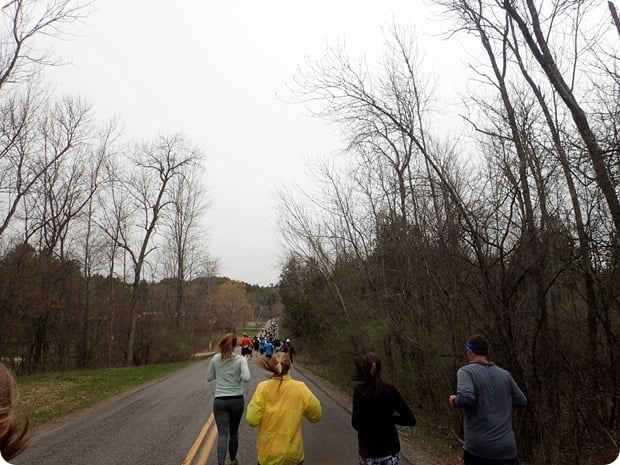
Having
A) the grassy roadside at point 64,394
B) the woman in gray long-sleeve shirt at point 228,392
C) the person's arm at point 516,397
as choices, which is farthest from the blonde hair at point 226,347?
the grassy roadside at point 64,394

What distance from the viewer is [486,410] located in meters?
4.19

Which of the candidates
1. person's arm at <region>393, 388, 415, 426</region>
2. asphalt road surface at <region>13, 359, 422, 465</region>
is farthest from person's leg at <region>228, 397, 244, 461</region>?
person's arm at <region>393, 388, 415, 426</region>

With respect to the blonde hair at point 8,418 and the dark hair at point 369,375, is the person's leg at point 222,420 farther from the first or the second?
the blonde hair at point 8,418

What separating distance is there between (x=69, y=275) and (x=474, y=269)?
101ft

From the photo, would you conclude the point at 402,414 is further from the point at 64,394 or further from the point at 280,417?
the point at 64,394

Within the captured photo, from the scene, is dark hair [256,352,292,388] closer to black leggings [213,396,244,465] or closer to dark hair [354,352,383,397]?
dark hair [354,352,383,397]

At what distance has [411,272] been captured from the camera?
37.6 feet

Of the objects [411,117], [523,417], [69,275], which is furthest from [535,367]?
[69,275]

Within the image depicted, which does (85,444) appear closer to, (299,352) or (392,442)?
(392,442)

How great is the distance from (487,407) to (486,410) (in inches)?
1.1

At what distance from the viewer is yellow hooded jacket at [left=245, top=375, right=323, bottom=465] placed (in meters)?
4.20

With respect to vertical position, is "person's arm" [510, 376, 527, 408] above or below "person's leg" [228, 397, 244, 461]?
above

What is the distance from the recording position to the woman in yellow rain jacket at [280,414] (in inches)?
165

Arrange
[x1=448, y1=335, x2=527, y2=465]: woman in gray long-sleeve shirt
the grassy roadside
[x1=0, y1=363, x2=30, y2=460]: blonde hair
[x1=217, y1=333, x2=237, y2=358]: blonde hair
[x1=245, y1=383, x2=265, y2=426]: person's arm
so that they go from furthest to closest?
the grassy roadside, [x1=217, y1=333, x2=237, y2=358]: blonde hair, [x1=245, y1=383, x2=265, y2=426]: person's arm, [x1=448, y1=335, x2=527, y2=465]: woman in gray long-sleeve shirt, [x1=0, y1=363, x2=30, y2=460]: blonde hair
